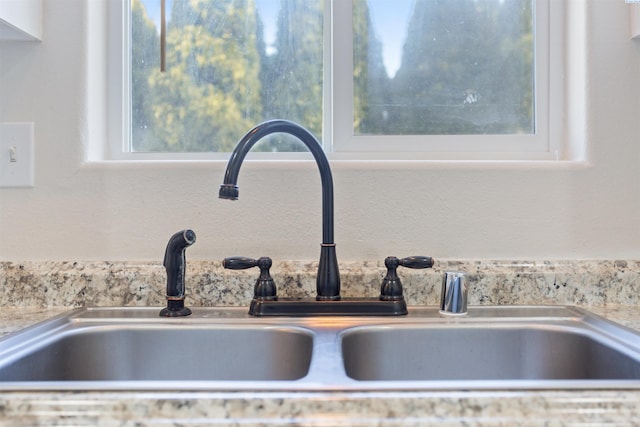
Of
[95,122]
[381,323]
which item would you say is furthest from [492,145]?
[95,122]

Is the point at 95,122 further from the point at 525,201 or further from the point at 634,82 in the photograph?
the point at 634,82

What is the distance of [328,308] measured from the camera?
0.93 meters

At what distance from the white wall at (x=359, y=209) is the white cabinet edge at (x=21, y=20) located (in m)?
0.07

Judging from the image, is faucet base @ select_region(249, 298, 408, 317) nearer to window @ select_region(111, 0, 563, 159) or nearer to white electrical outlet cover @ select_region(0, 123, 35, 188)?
window @ select_region(111, 0, 563, 159)

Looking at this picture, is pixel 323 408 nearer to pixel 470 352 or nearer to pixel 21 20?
pixel 470 352

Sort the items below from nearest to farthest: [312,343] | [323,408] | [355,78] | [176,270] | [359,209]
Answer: [323,408]
[312,343]
[176,270]
[359,209]
[355,78]

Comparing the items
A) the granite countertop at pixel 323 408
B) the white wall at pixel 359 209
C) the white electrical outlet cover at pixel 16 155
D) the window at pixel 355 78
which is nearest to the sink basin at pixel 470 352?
the white wall at pixel 359 209

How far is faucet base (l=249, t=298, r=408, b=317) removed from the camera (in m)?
0.93

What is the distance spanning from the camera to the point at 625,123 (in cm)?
109

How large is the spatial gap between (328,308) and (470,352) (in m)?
0.28

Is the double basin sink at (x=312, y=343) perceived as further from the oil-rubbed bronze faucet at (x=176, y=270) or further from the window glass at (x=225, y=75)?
the window glass at (x=225, y=75)

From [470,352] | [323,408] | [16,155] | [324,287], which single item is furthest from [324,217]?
A: [16,155]

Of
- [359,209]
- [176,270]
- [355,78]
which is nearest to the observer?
[176,270]

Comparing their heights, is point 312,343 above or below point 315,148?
below
